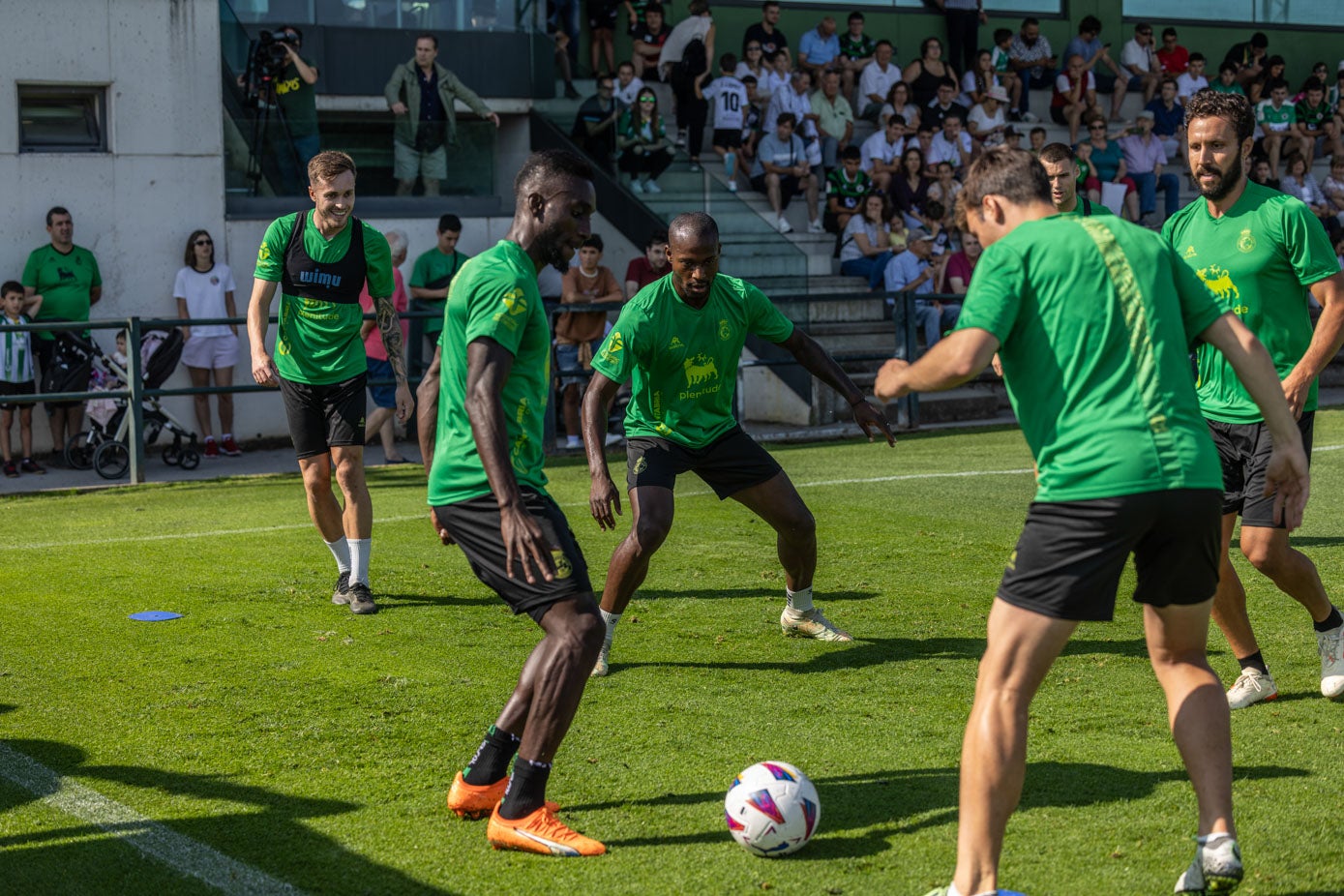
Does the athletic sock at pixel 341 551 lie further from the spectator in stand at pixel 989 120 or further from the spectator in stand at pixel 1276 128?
the spectator in stand at pixel 1276 128

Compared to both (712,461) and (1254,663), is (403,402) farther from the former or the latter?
(1254,663)

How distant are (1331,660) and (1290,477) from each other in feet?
6.65

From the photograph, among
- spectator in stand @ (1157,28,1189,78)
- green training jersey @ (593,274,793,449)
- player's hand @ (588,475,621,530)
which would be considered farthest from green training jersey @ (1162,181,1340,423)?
spectator in stand @ (1157,28,1189,78)

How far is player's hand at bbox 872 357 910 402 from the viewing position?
156 inches

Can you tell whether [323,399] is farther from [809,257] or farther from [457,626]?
[809,257]

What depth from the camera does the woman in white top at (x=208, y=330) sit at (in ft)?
50.7

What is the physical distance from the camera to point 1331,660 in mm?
6070

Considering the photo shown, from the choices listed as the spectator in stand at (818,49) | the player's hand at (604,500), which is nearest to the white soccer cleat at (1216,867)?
the player's hand at (604,500)

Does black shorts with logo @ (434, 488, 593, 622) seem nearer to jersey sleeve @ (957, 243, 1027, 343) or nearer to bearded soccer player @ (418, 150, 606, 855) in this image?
bearded soccer player @ (418, 150, 606, 855)

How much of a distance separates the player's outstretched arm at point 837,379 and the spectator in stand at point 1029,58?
17179 mm

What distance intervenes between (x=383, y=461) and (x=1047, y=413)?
11480 millimetres

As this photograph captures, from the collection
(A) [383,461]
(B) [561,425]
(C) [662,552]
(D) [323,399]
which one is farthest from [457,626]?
(B) [561,425]

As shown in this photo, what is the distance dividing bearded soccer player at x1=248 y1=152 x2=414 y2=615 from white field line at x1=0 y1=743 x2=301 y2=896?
8.87 feet

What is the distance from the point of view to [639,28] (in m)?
20.9
